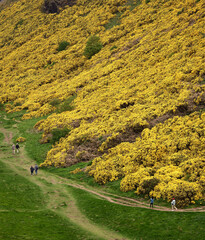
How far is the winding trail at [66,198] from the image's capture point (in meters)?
22.1

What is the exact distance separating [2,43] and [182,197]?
122 m

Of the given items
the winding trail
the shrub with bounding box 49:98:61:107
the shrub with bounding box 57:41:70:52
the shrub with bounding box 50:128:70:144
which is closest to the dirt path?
the winding trail

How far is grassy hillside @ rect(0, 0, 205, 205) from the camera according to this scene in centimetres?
3106

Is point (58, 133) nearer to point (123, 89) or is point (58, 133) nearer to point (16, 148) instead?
point (16, 148)

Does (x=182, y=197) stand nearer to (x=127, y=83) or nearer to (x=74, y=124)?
(x=74, y=124)

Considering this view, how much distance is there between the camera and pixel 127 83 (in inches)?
2215

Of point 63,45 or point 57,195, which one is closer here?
point 57,195

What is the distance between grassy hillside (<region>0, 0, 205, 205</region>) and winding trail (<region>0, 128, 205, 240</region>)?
6.14 ft

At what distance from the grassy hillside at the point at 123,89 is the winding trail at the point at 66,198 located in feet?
6.14

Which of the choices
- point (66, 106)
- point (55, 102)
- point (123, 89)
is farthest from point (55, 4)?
point (123, 89)

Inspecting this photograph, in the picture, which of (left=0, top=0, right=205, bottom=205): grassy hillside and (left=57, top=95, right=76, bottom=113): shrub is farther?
(left=57, top=95, right=76, bottom=113): shrub

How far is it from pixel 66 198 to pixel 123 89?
98.0ft

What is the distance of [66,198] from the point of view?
97.1 ft

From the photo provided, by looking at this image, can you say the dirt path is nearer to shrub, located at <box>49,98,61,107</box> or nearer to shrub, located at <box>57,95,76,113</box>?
shrub, located at <box>57,95,76,113</box>
